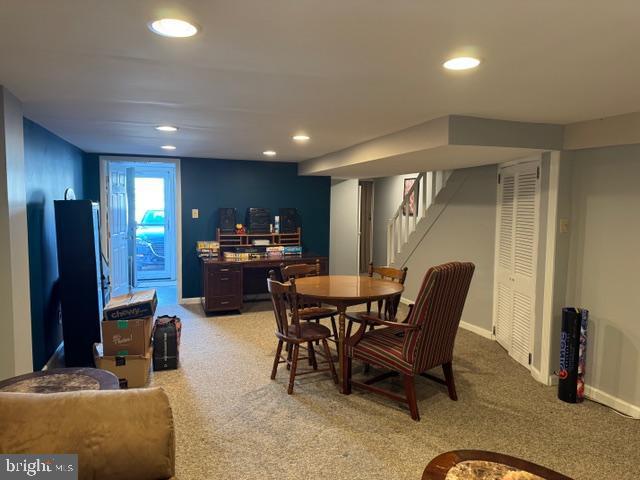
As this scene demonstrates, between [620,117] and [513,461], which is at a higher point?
[620,117]

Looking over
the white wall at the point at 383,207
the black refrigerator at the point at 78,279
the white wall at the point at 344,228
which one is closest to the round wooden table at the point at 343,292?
the black refrigerator at the point at 78,279

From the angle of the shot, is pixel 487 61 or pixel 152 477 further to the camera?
pixel 487 61

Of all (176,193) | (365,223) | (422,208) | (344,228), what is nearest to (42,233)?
(176,193)

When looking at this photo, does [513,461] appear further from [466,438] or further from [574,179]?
[574,179]

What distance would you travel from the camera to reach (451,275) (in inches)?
116

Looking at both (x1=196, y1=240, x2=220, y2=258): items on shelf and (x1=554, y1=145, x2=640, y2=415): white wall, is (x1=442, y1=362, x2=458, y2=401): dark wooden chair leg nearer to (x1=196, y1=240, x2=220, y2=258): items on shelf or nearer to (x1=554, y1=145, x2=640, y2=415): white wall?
(x1=554, y1=145, x2=640, y2=415): white wall

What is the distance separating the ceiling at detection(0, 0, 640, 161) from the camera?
4.89ft

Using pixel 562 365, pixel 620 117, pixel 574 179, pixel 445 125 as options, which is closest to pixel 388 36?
pixel 445 125

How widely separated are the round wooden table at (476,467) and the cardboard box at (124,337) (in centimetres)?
265

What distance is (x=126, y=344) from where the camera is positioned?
11.6ft

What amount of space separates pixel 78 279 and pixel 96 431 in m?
2.86

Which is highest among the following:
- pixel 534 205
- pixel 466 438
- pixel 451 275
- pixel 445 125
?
pixel 445 125

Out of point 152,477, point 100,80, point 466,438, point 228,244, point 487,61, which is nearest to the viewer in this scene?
point 152,477

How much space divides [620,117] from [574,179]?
0.60 meters
